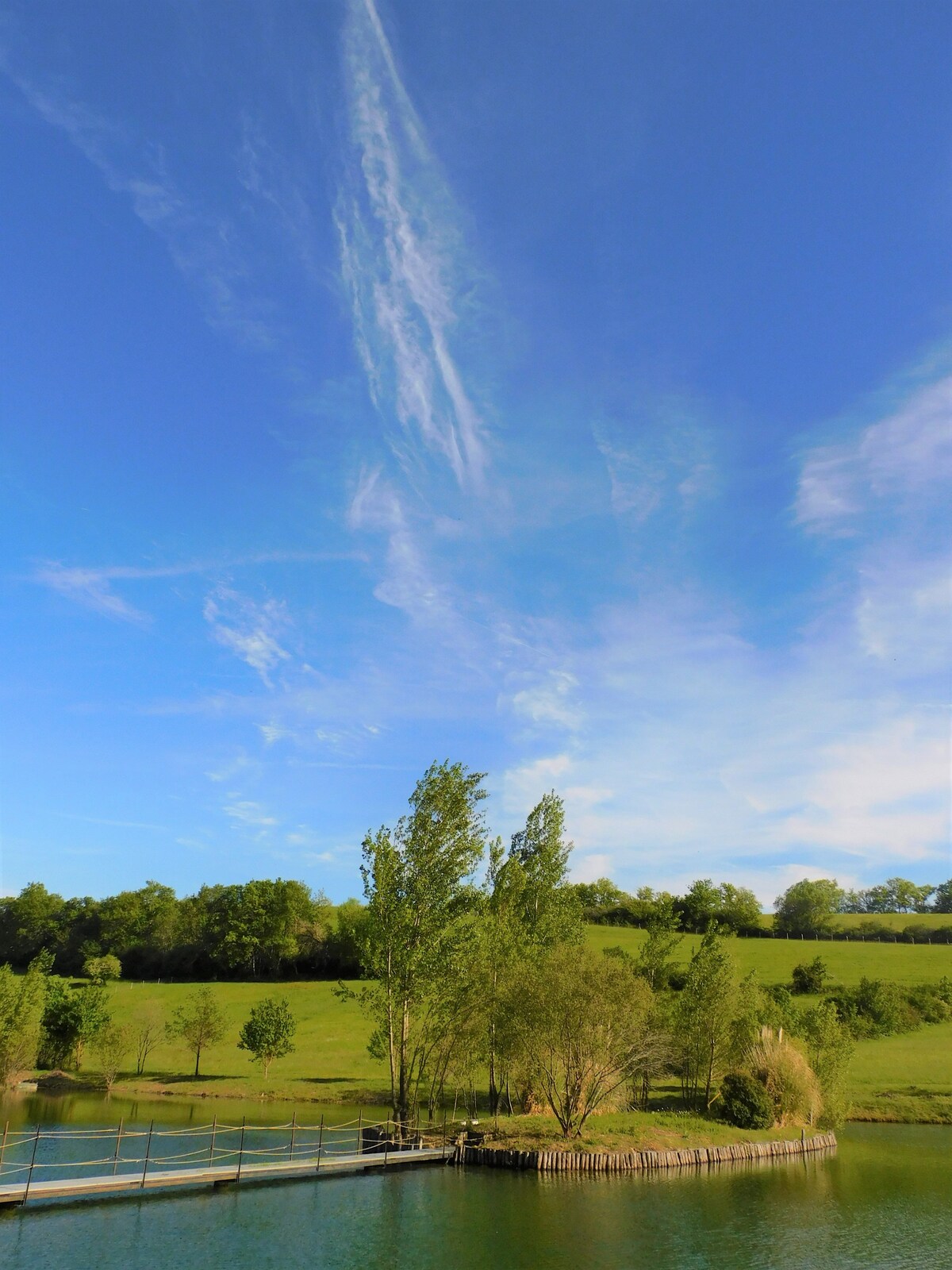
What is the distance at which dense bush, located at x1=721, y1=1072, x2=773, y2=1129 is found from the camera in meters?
48.2

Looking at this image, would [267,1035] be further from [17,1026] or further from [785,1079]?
[785,1079]

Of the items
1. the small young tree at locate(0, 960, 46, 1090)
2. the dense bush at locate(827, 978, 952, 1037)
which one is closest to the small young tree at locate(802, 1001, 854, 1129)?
the dense bush at locate(827, 978, 952, 1037)

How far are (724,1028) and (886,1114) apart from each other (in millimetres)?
19740

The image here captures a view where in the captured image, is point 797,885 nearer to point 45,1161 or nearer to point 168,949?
point 168,949

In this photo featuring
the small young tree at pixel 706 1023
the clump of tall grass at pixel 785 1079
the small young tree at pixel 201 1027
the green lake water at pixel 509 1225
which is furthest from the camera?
the small young tree at pixel 201 1027

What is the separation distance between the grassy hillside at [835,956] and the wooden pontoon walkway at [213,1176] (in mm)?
65023

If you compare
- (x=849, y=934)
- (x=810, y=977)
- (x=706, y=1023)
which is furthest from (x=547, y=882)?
(x=849, y=934)

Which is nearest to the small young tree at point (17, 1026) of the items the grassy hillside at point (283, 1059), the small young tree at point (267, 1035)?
the grassy hillside at point (283, 1059)

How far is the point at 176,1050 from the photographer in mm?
83938

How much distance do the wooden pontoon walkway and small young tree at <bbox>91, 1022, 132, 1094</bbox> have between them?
145ft

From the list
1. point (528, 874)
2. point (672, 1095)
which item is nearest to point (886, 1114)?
point (672, 1095)

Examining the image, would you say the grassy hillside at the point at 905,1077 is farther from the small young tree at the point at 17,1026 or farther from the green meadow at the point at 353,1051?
the small young tree at the point at 17,1026

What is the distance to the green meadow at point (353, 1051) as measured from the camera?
65562mm

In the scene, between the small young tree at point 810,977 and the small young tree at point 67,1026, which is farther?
the small young tree at point 810,977
